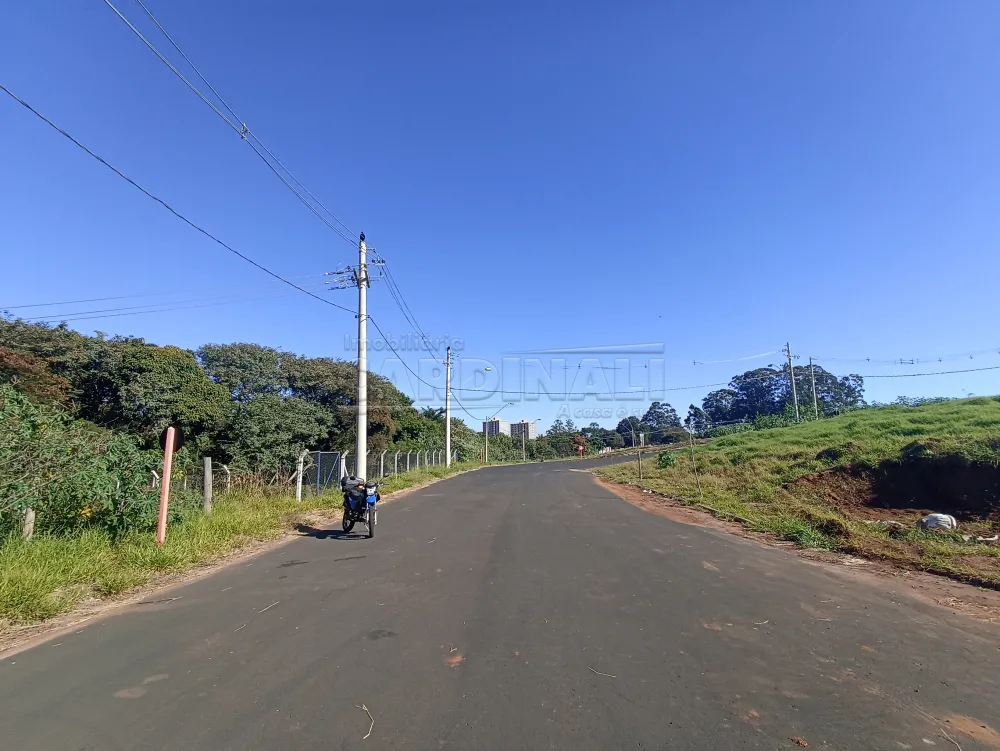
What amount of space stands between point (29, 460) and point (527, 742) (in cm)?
728

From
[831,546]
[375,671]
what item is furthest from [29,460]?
[831,546]

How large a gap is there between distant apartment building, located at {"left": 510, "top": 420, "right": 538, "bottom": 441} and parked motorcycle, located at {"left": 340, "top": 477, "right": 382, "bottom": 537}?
239 feet

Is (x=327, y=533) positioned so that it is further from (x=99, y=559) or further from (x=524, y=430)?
(x=524, y=430)

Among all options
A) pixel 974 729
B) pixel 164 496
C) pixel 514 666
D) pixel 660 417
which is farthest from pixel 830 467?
pixel 660 417

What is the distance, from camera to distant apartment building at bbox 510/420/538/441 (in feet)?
284

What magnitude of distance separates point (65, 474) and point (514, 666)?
674 cm

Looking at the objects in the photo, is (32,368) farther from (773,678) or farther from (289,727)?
(773,678)

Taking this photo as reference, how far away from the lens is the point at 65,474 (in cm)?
714

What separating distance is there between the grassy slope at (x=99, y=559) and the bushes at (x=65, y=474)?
1.40ft

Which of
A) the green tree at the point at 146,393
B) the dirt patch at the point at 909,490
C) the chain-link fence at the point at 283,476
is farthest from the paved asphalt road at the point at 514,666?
the green tree at the point at 146,393

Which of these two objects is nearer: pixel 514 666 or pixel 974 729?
pixel 974 729

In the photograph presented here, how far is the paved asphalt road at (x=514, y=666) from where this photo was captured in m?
3.02

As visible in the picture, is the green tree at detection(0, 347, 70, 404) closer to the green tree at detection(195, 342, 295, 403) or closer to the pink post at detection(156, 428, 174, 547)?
the pink post at detection(156, 428, 174, 547)

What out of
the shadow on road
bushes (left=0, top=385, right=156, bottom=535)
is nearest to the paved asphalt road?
bushes (left=0, top=385, right=156, bottom=535)
